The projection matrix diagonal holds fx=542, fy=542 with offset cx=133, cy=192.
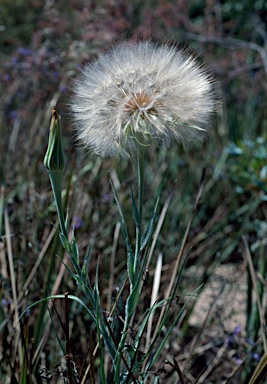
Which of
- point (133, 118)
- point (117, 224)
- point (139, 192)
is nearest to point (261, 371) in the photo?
point (139, 192)

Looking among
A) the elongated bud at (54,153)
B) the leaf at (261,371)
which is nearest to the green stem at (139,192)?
the elongated bud at (54,153)

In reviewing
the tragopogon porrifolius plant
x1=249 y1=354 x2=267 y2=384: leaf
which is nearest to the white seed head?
the tragopogon porrifolius plant

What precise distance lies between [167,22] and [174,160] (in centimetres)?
176

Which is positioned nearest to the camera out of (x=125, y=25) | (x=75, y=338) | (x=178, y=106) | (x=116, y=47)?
(x=178, y=106)

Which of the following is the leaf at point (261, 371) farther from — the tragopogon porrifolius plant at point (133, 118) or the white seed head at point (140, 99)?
the white seed head at point (140, 99)

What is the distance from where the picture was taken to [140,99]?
95 centimetres

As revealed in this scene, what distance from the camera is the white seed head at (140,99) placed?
926mm

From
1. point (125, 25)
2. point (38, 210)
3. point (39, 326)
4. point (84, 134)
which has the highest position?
point (125, 25)

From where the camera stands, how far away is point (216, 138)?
132 inches

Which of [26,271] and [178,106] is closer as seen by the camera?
[178,106]

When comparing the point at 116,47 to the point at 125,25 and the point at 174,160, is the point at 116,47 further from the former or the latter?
the point at 125,25

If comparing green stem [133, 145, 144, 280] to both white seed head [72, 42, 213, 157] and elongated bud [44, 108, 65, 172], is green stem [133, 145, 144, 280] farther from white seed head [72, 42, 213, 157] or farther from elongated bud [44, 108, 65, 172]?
elongated bud [44, 108, 65, 172]

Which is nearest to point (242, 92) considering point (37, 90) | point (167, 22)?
point (167, 22)

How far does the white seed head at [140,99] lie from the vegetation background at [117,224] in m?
0.09
